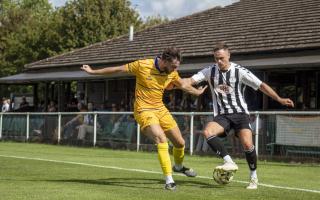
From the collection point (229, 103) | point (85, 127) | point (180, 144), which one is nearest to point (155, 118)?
point (180, 144)

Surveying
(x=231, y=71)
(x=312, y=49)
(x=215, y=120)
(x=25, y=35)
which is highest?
(x=25, y=35)

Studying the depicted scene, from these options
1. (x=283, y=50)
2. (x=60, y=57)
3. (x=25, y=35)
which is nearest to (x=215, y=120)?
(x=283, y=50)

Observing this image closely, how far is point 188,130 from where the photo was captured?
2130cm

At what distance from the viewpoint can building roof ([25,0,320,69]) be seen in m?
25.5

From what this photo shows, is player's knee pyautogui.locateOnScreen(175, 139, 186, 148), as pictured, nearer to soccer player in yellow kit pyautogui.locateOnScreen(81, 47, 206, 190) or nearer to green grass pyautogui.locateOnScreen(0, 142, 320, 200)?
soccer player in yellow kit pyautogui.locateOnScreen(81, 47, 206, 190)

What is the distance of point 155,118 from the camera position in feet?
35.1

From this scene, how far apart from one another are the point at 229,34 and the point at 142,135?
835cm

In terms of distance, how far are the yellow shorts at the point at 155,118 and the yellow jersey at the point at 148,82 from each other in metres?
0.08

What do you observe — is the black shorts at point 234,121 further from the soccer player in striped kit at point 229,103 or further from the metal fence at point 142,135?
the metal fence at point 142,135

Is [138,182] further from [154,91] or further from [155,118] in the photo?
[154,91]

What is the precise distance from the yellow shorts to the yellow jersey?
8cm

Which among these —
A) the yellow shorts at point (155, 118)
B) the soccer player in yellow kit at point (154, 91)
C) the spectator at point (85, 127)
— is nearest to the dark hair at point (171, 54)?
the soccer player in yellow kit at point (154, 91)

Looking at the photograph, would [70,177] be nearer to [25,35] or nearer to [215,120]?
[215,120]

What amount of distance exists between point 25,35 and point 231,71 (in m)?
49.9
